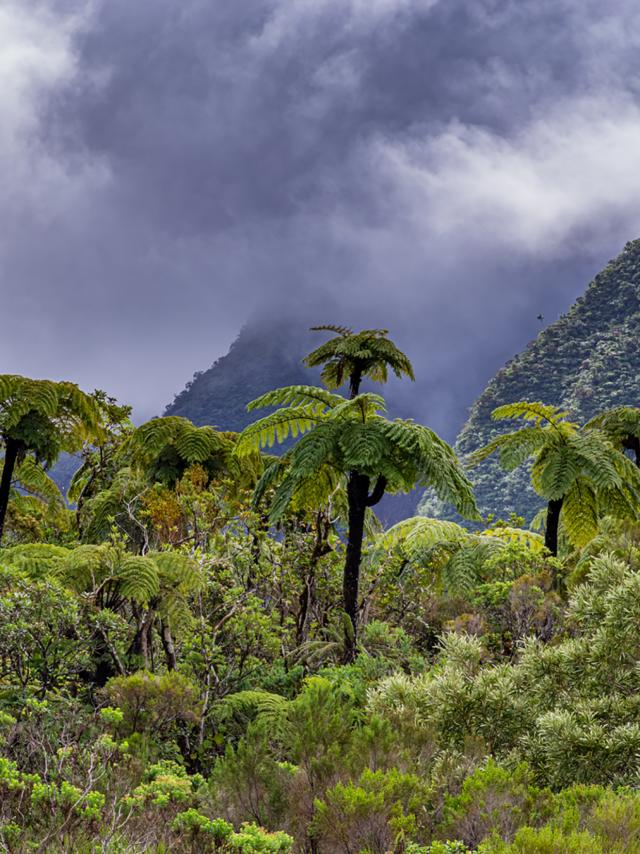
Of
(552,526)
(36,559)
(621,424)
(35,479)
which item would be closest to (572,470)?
(552,526)

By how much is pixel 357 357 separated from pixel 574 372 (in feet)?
161

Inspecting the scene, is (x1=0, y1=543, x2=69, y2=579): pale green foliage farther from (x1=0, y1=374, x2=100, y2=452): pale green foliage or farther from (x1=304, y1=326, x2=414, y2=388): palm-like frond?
(x1=304, y1=326, x2=414, y2=388): palm-like frond

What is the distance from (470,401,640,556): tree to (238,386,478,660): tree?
1.79 m

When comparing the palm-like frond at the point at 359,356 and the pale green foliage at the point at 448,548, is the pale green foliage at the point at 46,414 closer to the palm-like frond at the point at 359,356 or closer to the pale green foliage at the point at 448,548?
the palm-like frond at the point at 359,356

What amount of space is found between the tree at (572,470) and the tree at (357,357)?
177 centimetres

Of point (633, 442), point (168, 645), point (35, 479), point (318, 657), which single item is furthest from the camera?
point (633, 442)

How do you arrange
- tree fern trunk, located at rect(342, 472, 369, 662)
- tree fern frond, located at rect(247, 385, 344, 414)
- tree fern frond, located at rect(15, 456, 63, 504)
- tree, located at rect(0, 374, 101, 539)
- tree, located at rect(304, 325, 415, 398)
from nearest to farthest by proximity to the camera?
1. tree fern trunk, located at rect(342, 472, 369, 662)
2. tree fern frond, located at rect(247, 385, 344, 414)
3. tree, located at rect(304, 325, 415, 398)
4. tree, located at rect(0, 374, 101, 539)
5. tree fern frond, located at rect(15, 456, 63, 504)

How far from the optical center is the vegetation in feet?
12.3

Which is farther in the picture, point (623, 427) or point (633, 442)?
point (633, 442)

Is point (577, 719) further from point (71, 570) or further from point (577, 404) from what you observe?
point (577, 404)

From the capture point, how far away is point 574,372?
176 ft

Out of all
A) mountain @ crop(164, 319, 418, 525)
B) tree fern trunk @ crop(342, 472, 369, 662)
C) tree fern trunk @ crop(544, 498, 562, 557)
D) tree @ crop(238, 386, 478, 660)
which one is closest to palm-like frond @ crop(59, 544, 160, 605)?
tree @ crop(238, 386, 478, 660)

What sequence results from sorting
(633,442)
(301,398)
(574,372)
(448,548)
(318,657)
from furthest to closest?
(574,372) → (633,442) → (448,548) → (301,398) → (318,657)

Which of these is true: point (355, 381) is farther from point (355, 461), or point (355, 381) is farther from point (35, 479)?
point (35, 479)
